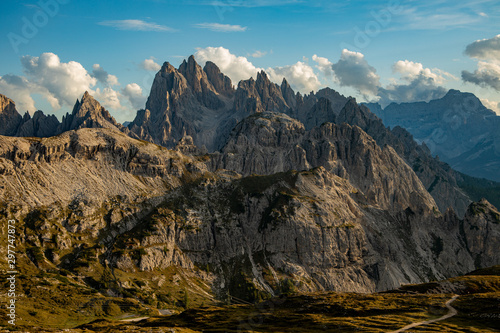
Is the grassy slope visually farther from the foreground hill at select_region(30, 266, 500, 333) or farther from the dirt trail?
the dirt trail

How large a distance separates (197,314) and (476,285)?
5252 inches

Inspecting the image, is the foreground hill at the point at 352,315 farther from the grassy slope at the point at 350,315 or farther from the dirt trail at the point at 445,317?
the dirt trail at the point at 445,317

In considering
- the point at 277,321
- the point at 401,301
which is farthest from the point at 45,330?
the point at 401,301

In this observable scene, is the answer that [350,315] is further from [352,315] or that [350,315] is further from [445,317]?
[445,317]

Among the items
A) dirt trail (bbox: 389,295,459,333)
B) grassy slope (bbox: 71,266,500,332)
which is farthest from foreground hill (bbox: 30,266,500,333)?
dirt trail (bbox: 389,295,459,333)

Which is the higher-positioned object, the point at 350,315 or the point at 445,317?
the point at 445,317

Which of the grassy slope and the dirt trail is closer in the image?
the dirt trail

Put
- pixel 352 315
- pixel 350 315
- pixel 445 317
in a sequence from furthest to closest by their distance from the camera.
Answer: pixel 350 315, pixel 352 315, pixel 445 317

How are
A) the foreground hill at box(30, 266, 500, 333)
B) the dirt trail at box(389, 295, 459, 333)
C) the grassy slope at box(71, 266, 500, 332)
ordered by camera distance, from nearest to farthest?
1. the dirt trail at box(389, 295, 459, 333)
2. the foreground hill at box(30, 266, 500, 333)
3. the grassy slope at box(71, 266, 500, 332)

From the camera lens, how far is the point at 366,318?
151m

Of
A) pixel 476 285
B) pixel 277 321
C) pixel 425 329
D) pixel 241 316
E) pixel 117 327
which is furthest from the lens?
pixel 476 285

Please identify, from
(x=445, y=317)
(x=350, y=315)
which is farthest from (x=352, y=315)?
(x=445, y=317)

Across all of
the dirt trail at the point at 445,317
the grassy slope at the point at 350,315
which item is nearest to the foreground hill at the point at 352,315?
the grassy slope at the point at 350,315

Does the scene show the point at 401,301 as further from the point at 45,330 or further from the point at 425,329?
the point at 45,330
